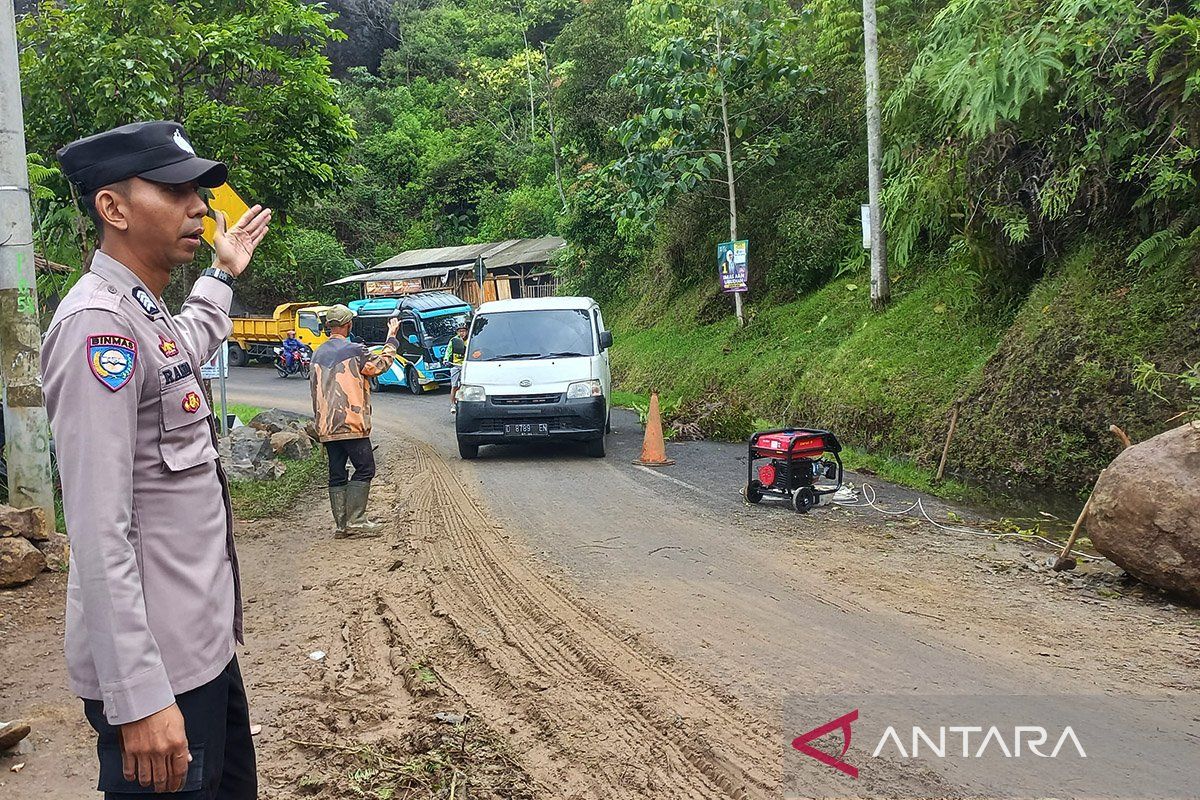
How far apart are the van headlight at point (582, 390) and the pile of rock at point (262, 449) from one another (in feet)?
10.8

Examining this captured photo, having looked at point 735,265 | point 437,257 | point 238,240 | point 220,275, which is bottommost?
point 220,275

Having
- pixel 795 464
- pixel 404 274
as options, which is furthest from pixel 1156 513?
pixel 404 274

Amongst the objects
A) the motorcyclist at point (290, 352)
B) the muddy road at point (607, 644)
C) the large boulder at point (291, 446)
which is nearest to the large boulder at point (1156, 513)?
the muddy road at point (607, 644)

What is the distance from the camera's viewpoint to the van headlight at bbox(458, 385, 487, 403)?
12938 millimetres

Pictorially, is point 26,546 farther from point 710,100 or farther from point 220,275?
point 710,100

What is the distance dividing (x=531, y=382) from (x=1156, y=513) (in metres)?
8.07

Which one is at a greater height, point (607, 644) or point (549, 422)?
point (549, 422)

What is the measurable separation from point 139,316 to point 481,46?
56616 mm

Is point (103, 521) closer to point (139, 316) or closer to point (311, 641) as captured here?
point (139, 316)

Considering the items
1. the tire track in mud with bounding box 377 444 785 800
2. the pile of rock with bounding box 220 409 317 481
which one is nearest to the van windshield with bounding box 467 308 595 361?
the pile of rock with bounding box 220 409 317 481

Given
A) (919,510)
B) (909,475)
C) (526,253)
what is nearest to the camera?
(919,510)

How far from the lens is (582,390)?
12875mm

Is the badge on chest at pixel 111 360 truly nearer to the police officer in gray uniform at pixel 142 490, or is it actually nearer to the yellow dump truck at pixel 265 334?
the police officer in gray uniform at pixel 142 490

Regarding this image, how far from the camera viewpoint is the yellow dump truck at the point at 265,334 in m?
32.4
